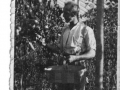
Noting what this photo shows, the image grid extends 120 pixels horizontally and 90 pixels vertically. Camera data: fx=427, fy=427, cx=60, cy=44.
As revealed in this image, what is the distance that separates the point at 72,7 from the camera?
123 inches

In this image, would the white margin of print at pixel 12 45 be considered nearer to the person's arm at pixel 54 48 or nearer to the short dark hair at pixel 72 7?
the person's arm at pixel 54 48

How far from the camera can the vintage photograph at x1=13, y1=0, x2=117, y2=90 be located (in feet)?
10.1

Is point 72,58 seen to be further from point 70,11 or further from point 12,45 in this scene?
point 12,45

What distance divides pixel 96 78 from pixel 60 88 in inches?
10.9

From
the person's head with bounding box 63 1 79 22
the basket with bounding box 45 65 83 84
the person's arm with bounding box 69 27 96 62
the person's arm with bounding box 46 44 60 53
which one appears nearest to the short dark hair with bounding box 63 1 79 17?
the person's head with bounding box 63 1 79 22

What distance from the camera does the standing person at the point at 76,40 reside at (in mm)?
3107

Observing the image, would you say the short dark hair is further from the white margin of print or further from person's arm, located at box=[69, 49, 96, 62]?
the white margin of print

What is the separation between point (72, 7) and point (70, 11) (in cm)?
3

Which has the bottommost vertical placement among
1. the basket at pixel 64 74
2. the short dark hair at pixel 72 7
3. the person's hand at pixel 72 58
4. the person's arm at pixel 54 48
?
the basket at pixel 64 74

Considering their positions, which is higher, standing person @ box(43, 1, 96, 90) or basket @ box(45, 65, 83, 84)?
standing person @ box(43, 1, 96, 90)

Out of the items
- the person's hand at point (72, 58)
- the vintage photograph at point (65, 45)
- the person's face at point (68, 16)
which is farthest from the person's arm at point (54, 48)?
the person's face at point (68, 16)

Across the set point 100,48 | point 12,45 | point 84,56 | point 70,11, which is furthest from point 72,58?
point 12,45
